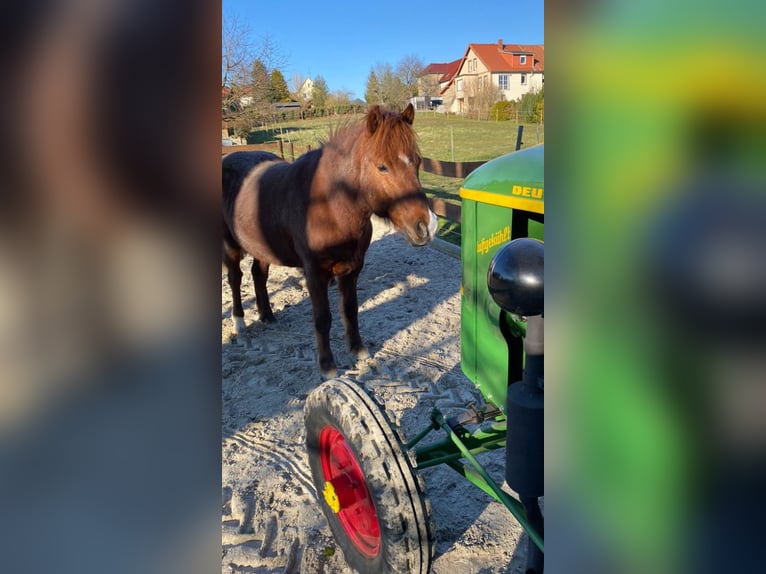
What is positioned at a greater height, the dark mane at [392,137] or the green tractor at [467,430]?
the dark mane at [392,137]

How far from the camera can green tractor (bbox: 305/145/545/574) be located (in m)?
1.35

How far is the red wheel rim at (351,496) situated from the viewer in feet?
7.30

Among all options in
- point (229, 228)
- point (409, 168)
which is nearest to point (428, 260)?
point (229, 228)

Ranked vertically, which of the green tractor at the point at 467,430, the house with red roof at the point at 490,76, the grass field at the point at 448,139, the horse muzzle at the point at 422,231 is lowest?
the green tractor at the point at 467,430

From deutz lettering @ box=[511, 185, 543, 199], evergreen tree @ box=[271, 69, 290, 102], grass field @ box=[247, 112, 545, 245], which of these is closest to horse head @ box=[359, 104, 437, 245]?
deutz lettering @ box=[511, 185, 543, 199]

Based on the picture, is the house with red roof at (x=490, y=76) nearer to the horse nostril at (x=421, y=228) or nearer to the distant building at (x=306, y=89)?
the distant building at (x=306, y=89)

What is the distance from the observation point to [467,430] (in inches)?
91.7

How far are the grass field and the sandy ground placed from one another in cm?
238

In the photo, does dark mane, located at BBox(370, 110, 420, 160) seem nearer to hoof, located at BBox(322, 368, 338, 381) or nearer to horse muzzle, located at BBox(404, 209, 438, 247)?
horse muzzle, located at BBox(404, 209, 438, 247)

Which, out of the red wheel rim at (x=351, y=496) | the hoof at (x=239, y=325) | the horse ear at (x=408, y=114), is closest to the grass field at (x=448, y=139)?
the hoof at (x=239, y=325)

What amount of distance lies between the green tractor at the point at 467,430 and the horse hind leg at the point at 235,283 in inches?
120
